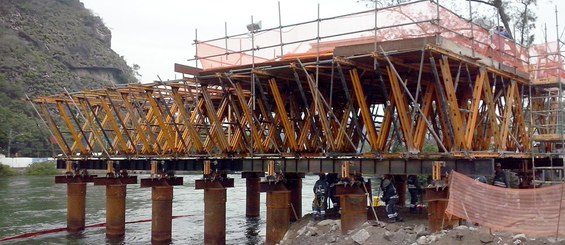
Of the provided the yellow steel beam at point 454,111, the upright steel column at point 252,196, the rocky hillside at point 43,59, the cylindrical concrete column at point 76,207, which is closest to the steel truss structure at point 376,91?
the yellow steel beam at point 454,111

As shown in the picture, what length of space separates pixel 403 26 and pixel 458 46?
5.08 feet

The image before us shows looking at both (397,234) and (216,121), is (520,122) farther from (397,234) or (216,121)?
(216,121)

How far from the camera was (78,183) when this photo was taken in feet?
78.5

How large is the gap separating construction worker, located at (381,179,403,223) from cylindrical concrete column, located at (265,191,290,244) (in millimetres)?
2927

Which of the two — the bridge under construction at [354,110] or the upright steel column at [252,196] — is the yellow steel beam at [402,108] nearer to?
the bridge under construction at [354,110]

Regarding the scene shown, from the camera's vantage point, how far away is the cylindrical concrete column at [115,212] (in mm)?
21203

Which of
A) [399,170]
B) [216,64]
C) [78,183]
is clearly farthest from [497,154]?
[78,183]

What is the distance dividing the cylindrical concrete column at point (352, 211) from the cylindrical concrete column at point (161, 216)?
7367 mm

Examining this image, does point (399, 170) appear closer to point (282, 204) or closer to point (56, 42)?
point (282, 204)

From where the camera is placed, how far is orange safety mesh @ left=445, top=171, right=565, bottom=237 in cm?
1190

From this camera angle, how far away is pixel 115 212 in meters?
21.2

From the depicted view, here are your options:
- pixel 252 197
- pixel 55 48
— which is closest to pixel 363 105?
pixel 252 197

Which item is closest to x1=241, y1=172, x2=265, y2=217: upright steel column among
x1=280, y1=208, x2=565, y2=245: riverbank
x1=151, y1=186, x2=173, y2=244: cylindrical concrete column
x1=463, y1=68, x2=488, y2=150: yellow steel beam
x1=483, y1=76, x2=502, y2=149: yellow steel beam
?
x1=151, y1=186, x2=173, y2=244: cylindrical concrete column

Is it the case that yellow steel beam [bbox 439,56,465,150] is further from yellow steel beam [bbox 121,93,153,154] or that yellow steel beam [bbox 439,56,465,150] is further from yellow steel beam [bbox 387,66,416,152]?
yellow steel beam [bbox 121,93,153,154]
